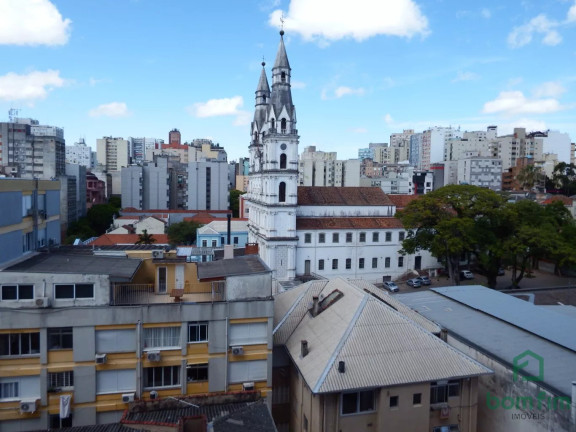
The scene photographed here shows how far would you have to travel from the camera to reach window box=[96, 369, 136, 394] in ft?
45.6

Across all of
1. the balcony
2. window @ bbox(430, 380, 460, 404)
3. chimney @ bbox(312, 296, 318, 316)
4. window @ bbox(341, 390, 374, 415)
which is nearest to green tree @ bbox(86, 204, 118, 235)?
A: the balcony

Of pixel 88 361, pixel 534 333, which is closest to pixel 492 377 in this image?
pixel 534 333

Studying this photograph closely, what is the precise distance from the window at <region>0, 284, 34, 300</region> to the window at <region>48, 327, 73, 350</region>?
1211 millimetres

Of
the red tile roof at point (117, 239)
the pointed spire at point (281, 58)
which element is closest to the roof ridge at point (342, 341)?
the pointed spire at point (281, 58)

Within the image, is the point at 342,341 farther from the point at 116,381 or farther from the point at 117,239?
the point at 117,239

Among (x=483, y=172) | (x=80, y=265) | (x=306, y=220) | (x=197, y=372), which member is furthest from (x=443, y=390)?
(x=483, y=172)

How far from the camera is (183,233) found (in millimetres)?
55750

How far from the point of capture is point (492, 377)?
53.5 ft

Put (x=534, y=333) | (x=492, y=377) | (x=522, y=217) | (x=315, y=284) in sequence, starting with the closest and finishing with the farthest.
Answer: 1. (x=492, y=377)
2. (x=534, y=333)
3. (x=315, y=284)
4. (x=522, y=217)

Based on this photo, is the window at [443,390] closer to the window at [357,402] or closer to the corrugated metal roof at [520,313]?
the window at [357,402]

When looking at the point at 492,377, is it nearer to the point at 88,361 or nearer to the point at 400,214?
the point at 88,361

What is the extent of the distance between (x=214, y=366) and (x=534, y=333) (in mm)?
12468

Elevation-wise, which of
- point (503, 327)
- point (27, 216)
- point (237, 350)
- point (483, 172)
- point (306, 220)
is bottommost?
point (503, 327)

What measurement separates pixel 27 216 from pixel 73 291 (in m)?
4.67
